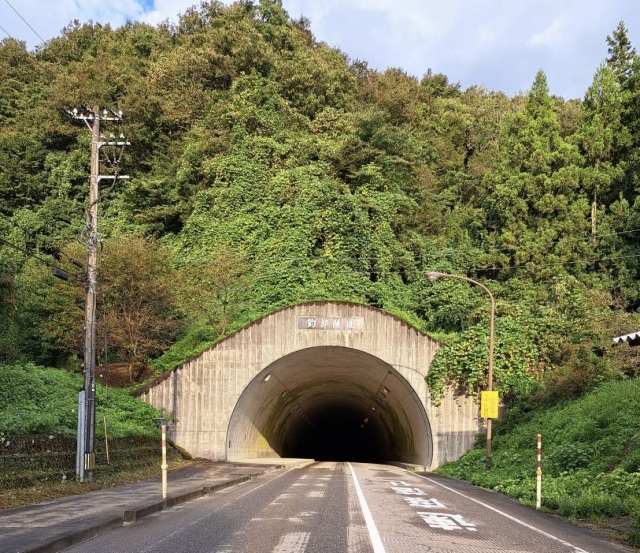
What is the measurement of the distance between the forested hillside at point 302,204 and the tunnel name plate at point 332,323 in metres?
3.75

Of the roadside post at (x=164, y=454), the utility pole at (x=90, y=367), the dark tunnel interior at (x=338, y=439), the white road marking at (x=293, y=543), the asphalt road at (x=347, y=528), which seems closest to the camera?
the white road marking at (x=293, y=543)

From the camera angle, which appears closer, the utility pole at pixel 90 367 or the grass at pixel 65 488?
the grass at pixel 65 488

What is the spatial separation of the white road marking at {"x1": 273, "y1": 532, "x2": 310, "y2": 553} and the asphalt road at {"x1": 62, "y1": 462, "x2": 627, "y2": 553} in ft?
0.04

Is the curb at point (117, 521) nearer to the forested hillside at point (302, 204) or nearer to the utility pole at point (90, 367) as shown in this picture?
the utility pole at point (90, 367)

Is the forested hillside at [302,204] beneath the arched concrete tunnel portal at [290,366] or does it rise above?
above

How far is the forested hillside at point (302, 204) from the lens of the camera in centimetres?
2847

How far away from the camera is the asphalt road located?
762 cm

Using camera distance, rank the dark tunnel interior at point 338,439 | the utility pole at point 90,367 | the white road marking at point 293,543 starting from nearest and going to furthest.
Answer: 1. the white road marking at point 293,543
2. the utility pole at point 90,367
3. the dark tunnel interior at point 338,439

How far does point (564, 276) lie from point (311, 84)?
21.5 metres

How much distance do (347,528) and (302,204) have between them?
94.4 ft

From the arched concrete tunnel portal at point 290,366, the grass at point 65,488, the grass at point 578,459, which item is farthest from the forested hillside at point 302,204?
the grass at point 65,488

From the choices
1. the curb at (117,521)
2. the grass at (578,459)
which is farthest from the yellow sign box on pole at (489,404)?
the curb at (117,521)

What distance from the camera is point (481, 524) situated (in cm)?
980

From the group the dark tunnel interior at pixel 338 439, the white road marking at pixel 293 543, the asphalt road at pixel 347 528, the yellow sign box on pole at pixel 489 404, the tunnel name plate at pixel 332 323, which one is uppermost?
the tunnel name plate at pixel 332 323
